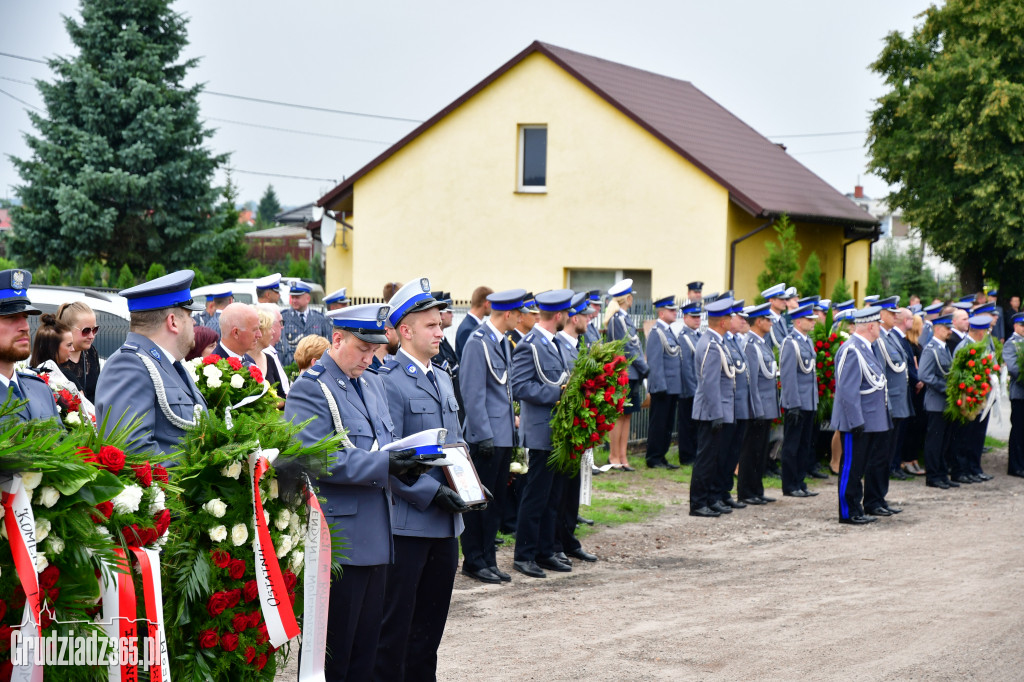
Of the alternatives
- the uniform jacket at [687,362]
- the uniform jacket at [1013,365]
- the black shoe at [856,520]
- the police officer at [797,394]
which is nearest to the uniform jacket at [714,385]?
the police officer at [797,394]

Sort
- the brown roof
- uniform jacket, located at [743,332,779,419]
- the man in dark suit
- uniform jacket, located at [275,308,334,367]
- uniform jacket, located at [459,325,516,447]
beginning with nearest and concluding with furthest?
uniform jacket, located at [459,325,516,447] → the man in dark suit → uniform jacket, located at [743,332,779,419] → uniform jacket, located at [275,308,334,367] → the brown roof

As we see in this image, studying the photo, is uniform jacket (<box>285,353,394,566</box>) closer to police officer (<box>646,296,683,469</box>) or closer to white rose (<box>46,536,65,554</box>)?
white rose (<box>46,536,65,554</box>)

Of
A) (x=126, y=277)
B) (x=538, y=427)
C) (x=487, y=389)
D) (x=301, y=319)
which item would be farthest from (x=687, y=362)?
(x=126, y=277)

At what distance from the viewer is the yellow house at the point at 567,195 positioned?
84.1ft

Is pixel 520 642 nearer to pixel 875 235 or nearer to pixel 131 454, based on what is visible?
pixel 131 454

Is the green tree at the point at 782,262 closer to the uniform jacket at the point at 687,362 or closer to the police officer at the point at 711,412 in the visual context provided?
the uniform jacket at the point at 687,362

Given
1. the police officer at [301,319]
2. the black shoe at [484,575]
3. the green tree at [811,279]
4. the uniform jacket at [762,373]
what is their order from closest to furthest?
the black shoe at [484,575], the uniform jacket at [762,373], the police officer at [301,319], the green tree at [811,279]

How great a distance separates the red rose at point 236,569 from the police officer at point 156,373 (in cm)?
61

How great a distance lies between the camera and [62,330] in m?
7.30

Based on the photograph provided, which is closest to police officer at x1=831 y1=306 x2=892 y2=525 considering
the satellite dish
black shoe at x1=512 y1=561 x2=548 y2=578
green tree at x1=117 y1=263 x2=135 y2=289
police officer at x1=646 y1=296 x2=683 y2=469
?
police officer at x1=646 y1=296 x2=683 y2=469

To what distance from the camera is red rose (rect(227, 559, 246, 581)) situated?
13.5ft

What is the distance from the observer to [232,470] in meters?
4.11

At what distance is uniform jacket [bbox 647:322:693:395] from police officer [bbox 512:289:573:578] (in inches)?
247

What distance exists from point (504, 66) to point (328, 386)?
892 inches
